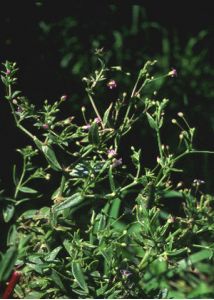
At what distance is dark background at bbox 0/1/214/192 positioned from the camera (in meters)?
2.28

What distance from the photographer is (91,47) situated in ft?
8.48

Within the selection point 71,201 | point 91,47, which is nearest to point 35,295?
point 71,201

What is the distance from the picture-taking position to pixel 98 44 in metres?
2.58

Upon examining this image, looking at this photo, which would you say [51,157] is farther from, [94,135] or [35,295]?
[35,295]

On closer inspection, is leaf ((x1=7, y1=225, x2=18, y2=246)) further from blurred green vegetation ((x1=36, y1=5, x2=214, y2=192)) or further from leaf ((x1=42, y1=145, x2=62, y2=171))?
blurred green vegetation ((x1=36, y1=5, x2=214, y2=192))

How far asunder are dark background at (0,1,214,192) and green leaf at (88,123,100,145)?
0.80 meters

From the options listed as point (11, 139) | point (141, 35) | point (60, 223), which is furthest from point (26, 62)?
point (60, 223)

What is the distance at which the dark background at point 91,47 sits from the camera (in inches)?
89.7

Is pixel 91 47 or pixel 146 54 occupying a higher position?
pixel 91 47

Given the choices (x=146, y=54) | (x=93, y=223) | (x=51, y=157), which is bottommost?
(x=146, y=54)

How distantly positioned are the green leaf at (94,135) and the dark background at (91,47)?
0.80 metres

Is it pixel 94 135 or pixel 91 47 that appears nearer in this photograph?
pixel 94 135

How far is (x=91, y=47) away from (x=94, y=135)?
1.49 meters

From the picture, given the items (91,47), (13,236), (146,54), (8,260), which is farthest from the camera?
(146,54)
